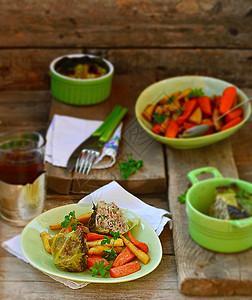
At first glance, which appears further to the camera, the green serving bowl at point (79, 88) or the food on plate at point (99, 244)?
the green serving bowl at point (79, 88)

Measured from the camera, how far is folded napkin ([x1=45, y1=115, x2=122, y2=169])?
985 mm

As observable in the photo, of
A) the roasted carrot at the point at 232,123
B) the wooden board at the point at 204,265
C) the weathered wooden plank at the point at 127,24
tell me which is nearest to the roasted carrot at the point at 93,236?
the wooden board at the point at 204,265

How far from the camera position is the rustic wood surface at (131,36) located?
1.38m

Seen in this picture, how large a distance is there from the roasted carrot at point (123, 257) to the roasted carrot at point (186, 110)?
74 cm

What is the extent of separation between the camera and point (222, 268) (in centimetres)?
77

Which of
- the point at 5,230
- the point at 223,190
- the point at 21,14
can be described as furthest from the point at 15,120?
the point at 223,190

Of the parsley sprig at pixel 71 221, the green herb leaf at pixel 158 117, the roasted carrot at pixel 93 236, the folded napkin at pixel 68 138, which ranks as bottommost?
the folded napkin at pixel 68 138

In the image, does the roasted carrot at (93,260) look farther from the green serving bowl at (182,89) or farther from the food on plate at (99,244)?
the green serving bowl at (182,89)

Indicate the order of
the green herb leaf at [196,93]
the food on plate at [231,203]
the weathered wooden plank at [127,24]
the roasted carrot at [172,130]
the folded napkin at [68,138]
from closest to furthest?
the food on plate at [231,203]
the folded napkin at [68,138]
the roasted carrot at [172,130]
the green herb leaf at [196,93]
the weathered wooden plank at [127,24]

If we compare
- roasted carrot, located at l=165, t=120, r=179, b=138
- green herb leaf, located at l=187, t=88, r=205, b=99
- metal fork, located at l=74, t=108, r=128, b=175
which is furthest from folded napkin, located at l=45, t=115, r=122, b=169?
green herb leaf, located at l=187, t=88, r=205, b=99

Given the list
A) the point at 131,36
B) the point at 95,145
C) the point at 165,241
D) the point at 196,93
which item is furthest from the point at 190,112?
the point at 165,241

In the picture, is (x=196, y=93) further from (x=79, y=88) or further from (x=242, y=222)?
(x=242, y=222)

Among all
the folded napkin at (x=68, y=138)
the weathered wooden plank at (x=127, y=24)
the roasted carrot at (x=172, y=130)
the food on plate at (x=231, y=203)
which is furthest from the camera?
the weathered wooden plank at (x=127, y=24)

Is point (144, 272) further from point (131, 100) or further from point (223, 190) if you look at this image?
point (131, 100)
